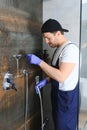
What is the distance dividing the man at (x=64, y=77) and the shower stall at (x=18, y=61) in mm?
143

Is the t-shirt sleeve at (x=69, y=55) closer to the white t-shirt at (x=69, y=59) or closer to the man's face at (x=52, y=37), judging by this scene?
the white t-shirt at (x=69, y=59)

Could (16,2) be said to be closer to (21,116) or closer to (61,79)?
(61,79)

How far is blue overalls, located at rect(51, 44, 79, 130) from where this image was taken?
1.51 metres

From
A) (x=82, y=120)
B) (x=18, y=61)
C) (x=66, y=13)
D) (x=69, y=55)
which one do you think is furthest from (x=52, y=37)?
(x=82, y=120)

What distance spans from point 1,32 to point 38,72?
70cm

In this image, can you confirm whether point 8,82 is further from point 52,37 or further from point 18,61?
point 52,37

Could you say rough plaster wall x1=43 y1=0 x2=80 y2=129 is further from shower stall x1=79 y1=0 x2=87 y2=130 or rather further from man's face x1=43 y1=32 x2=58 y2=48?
man's face x1=43 y1=32 x2=58 y2=48

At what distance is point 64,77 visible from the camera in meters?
1.42

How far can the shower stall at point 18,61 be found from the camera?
130cm

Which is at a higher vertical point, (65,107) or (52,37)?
(52,37)

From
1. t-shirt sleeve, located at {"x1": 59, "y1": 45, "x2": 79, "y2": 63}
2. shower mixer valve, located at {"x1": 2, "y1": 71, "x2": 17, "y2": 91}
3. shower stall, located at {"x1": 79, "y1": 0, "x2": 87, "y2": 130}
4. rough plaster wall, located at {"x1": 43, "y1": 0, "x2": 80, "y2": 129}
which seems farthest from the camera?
rough plaster wall, located at {"x1": 43, "y1": 0, "x2": 80, "y2": 129}

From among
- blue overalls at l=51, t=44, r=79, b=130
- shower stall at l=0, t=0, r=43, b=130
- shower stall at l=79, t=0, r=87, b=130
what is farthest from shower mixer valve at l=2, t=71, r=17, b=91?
shower stall at l=79, t=0, r=87, b=130

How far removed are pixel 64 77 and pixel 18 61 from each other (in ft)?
1.18

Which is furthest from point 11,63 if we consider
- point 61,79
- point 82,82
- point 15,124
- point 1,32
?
point 82,82
